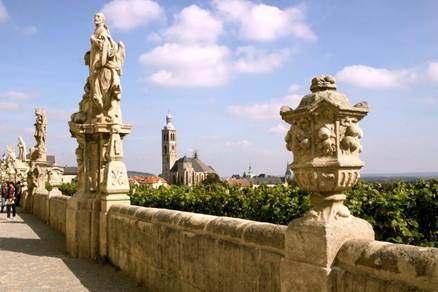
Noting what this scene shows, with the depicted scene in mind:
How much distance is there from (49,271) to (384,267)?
7.36 meters

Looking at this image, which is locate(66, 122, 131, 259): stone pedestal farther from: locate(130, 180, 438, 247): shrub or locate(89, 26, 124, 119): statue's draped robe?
locate(130, 180, 438, 247): shrub

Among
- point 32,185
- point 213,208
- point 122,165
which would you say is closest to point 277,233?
point 213,208

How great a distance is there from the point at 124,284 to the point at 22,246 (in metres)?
5.44

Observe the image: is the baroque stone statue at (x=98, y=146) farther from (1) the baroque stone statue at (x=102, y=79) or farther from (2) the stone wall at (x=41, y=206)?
(2) the stone wall at (x=41, y=206)

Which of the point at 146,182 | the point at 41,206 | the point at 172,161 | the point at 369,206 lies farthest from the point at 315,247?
the point at 172,161

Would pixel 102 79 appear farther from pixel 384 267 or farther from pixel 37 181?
pixel 37 181

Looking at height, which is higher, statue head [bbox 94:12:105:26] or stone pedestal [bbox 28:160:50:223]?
statue head [bbox 94:12:105:26]

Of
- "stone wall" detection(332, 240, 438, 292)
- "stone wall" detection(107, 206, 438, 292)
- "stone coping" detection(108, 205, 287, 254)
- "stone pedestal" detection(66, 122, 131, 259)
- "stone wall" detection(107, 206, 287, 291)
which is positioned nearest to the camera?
"stone wall" detection(332, 240, 438, 292)

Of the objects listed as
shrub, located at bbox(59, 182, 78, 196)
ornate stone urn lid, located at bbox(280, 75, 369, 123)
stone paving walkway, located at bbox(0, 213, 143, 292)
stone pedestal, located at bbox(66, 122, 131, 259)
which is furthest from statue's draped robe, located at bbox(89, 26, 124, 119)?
shrub, located at bbox(59, 182, 78, 196)

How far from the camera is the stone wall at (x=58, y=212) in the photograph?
15.1 metres

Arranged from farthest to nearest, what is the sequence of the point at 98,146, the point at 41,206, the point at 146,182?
the point at 146,182 < the point at 41,206 < the point at 98,146

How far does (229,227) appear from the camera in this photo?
4.82 meters

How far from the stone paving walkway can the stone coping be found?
1.47 m

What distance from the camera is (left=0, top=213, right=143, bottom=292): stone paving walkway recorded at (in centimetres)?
763
